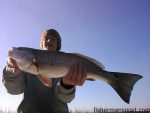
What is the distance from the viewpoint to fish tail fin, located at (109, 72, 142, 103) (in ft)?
24.3

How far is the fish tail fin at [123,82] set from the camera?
7.42 m

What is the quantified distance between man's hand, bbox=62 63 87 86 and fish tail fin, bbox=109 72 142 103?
1.98 ft

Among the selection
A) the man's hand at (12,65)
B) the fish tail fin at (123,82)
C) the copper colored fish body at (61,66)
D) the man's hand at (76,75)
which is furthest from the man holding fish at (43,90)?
the fish tail fin at (123,82)

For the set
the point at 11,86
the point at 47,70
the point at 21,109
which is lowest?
the point at 21,109

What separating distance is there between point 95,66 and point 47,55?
3.55 feet

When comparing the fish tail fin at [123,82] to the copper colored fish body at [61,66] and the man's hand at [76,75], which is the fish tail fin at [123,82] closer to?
the copper colored fish body at [61,66]

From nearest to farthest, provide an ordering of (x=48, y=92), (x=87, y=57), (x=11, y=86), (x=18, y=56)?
(x=18, y=56) < (x=87, y=57) < (x=11, y=86) < (x=48, y=92)

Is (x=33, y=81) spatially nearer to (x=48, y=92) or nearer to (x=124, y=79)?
(x=48, y=92)

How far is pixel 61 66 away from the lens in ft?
22.9

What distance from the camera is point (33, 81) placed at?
8.68 meters

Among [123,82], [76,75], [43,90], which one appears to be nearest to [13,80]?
[43,90]

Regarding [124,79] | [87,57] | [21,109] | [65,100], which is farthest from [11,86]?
[124,79]

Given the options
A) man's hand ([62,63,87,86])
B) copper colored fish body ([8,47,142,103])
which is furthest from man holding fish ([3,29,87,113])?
copper colored fish body ([8,47,142,103])

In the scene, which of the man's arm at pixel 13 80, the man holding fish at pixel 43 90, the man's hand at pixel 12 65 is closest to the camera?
the man's hand at pixel 12 65
